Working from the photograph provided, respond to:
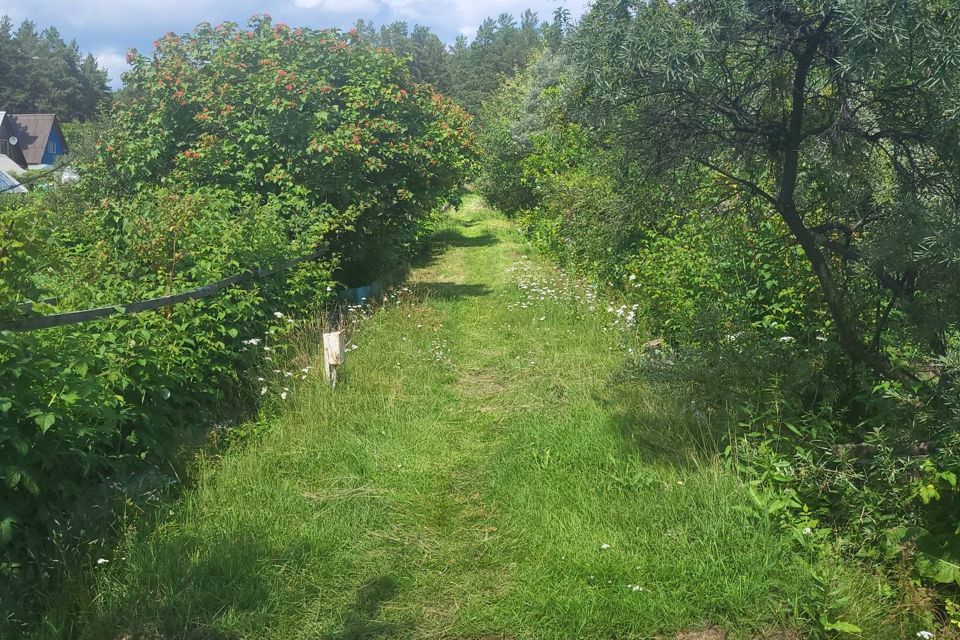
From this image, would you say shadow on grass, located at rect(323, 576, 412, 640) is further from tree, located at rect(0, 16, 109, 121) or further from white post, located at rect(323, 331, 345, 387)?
tree, located at rect(0, 16, 109, 121)

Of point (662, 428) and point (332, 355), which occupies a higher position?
point (332, 355)

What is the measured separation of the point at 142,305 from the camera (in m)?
4.42

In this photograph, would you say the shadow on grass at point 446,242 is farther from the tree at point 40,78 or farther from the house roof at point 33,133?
the tree at point 40,78

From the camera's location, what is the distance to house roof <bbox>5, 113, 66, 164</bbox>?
57.2 meters

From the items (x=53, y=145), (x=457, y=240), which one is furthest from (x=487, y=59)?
(x=457, y=240)

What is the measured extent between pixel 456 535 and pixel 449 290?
7.96m

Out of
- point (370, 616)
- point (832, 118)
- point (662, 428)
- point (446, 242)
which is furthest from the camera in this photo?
point (446, 242)

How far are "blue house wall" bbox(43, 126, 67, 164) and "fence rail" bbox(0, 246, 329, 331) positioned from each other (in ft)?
200

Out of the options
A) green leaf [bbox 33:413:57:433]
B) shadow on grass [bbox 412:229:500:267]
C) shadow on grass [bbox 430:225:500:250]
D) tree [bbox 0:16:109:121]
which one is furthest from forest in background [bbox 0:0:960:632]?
tree [bbox 0:16:109:121]

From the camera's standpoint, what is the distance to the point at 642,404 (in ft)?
17.2

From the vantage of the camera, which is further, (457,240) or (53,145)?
(53,145)

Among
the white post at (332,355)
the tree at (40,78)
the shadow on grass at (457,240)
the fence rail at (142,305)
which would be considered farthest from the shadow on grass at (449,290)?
the tree at (40,78)

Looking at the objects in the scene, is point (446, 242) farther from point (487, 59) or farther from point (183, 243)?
point (487, 59)

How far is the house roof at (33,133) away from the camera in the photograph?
57.2 metres
